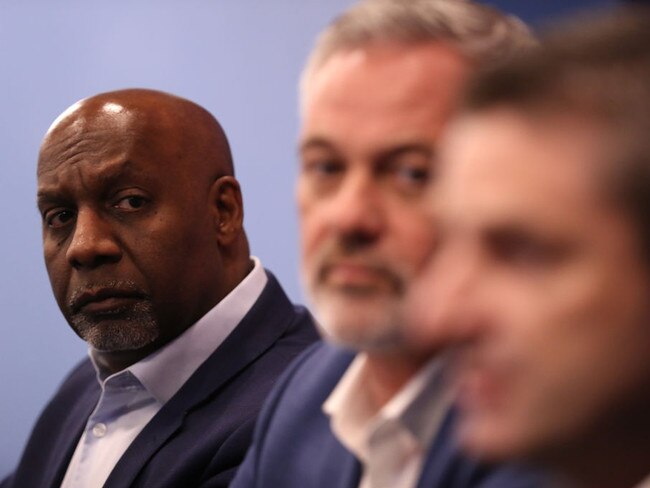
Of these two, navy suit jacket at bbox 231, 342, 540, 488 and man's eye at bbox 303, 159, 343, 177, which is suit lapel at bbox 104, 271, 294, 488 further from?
man's eye at bbox 303, 159, 343, 177

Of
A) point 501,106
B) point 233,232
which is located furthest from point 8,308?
point 501,106

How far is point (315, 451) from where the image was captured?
79 centimetres

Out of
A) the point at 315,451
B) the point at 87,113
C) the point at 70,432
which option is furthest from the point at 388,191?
A: the point at 70,432

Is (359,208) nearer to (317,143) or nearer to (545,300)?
(317,143)

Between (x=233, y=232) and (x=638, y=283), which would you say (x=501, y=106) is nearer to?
(x=638, y=283)

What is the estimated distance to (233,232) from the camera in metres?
1.34

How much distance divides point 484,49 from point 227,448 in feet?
2.12

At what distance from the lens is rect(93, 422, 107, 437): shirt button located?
1275mm

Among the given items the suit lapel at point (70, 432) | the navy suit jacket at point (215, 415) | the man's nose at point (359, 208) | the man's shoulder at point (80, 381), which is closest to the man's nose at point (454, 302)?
the man's nose at point (359, 208)

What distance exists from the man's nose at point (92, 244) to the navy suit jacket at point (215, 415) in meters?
0.19

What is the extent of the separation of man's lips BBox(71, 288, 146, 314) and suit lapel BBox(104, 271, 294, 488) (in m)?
0.12

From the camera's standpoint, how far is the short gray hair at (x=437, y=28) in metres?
0.67

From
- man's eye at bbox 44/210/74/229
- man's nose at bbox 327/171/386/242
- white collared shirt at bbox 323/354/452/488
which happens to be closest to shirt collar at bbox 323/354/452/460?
white collared shirt at bbox 323/354/452/488

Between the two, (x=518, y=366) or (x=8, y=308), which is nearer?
(x=518, y=366)
